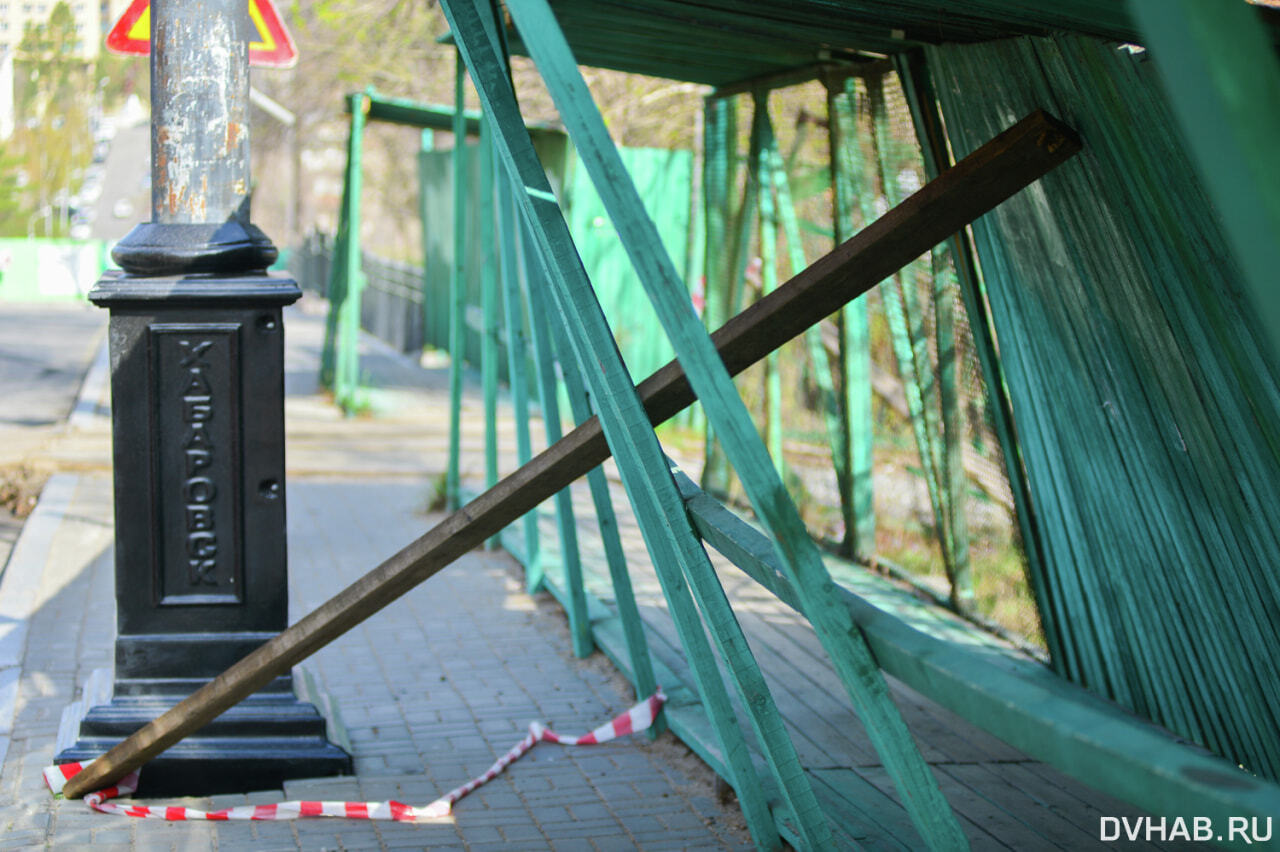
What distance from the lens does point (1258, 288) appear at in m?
1.28

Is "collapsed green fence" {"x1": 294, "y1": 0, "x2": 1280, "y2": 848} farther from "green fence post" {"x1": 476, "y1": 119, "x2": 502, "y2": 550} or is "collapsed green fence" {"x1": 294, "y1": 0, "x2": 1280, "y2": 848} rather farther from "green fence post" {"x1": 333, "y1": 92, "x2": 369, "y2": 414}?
"green fence post" {"x1": 333, "y1": 92, "x2": 369, "y2": 414}

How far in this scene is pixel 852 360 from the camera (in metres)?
6.02

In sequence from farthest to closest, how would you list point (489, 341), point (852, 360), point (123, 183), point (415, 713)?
1. point (123, 183)
2. point (489, 341)
3. point (852, 360)
4. point (415, 713)

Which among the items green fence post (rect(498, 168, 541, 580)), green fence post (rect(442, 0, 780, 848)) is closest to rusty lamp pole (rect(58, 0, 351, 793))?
green fence post (rect(442, 0, 780, 848))

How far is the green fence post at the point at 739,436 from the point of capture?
2.03 metres

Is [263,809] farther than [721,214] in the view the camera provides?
No

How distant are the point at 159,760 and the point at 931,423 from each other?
10.7ft

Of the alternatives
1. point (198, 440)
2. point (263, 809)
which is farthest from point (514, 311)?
point (263, 809)

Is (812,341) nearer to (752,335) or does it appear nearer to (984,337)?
(984,337)

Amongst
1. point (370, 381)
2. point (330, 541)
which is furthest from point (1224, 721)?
point (370, 381)

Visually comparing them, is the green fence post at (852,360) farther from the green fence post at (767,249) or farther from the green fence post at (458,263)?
the green fence post at (458,263)

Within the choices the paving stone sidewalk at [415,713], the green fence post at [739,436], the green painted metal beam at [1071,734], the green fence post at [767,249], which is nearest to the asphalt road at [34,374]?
the paving stone sidewalk at [415,713]

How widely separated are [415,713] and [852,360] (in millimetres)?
2796

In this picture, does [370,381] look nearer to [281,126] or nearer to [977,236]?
[977,236]
